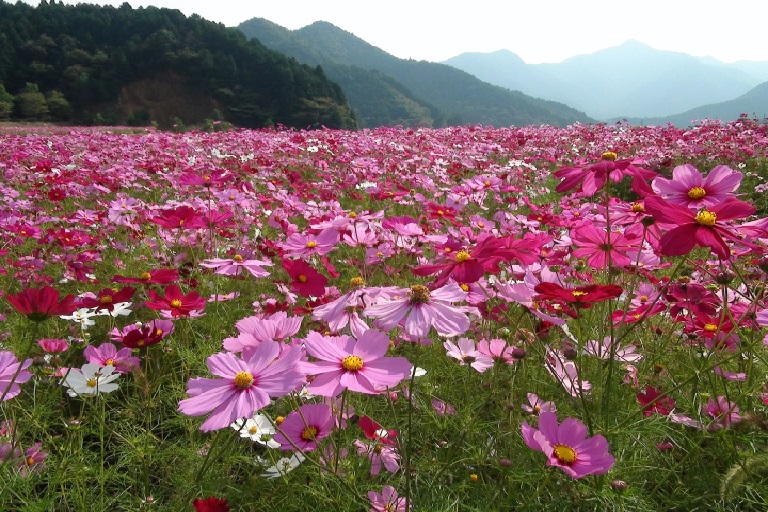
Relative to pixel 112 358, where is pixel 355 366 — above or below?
above

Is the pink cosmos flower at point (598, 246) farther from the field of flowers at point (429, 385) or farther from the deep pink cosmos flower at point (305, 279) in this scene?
the deep pink cosmos flower at point (305, 279)

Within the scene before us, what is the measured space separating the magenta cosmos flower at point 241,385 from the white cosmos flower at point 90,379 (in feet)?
1.62

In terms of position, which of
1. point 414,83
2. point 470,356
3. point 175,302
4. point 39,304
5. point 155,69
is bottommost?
point 470,356

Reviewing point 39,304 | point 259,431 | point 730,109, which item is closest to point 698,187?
point 259,431

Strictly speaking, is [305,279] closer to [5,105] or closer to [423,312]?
[423,312]

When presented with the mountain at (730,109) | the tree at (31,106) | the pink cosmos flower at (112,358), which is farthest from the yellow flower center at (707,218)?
the mountain at (730,109)

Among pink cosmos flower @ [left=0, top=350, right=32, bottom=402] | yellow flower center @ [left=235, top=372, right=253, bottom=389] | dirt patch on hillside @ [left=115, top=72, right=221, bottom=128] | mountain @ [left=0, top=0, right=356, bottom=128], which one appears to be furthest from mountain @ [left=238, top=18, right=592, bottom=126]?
yellow flower center @ [left=235, top=372, right=253, bottom=389]

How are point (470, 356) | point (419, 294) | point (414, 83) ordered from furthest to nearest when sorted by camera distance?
point (414, 83), point (470, 356), point (419, 294)

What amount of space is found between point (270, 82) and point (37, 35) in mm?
19250

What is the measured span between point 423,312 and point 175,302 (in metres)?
0.69

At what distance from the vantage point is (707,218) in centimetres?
78

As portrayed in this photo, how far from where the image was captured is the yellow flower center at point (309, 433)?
90cm

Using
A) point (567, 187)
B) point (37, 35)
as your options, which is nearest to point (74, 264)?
point (567, 187)

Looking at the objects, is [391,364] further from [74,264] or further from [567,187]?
[74,264]
